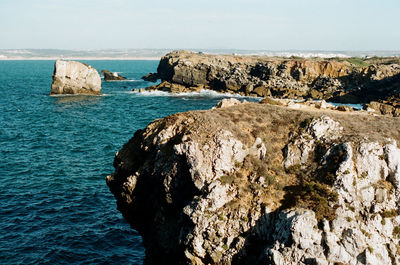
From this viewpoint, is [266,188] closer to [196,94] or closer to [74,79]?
[196,94]

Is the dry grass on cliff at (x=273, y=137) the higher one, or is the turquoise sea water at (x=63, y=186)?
the dry grass on cliff at (x=273, y=137)

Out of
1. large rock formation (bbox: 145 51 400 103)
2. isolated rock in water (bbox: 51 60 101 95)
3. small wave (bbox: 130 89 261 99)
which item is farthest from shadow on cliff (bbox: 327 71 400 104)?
isolated rock in water (bbox: 51 60 101 95)

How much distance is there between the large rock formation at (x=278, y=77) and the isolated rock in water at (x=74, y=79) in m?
24.1

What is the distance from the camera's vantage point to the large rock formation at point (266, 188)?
20.0 metres

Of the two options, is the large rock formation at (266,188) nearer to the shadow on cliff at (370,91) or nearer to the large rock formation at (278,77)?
the shadow on cliff at (370,91)

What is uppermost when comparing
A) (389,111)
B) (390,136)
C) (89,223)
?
(390,136)

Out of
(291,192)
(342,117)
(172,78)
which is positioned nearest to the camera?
(291,192)

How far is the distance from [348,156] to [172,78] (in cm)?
10775

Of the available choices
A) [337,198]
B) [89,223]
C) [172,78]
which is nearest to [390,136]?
[337,198]

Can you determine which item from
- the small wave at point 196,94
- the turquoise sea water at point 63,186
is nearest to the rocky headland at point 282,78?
the small wave at point 196,94

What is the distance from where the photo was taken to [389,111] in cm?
8106

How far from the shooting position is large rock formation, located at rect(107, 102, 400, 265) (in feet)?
65.5

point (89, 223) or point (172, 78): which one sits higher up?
point (172, 78)

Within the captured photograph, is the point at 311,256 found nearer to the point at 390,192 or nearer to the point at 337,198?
the point at 337,198
